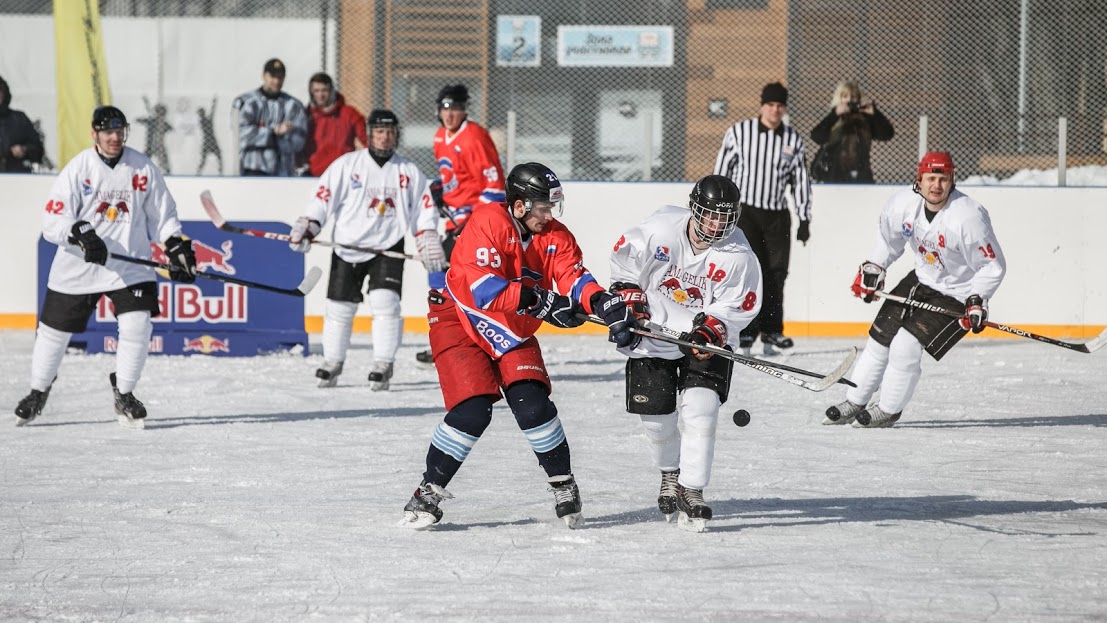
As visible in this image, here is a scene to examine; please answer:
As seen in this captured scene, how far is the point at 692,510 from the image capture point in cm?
442

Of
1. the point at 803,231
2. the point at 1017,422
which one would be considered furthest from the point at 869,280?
the point at 803,231

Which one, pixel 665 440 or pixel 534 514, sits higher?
pixel 665 440

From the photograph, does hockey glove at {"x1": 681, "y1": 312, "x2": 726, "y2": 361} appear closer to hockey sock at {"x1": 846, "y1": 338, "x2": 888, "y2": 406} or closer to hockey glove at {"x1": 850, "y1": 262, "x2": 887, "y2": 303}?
hockey glove at {"x1": 850, "y1": 262, "x2": 887, "y2": 303}

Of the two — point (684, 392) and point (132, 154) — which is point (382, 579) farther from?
point (132, 154)

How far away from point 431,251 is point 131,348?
1595 millimetres

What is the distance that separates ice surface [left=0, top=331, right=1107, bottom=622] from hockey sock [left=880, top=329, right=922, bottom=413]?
0.56 ft

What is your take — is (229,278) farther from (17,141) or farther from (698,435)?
(17,141)

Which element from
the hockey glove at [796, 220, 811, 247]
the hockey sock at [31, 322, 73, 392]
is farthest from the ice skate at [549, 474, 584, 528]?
the hockey glove at [796, 220, 811, 247]

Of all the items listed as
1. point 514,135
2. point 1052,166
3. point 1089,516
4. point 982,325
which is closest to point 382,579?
point 1089,516

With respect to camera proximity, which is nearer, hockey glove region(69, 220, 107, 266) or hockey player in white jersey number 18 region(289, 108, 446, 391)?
hockey glove region(69, 220, 107, 266)

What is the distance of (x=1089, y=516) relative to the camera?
476 cm

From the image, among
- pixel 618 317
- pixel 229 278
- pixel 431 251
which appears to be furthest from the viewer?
pixel 431 251

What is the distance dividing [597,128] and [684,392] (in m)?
5.68

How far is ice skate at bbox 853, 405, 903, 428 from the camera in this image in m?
6.51
